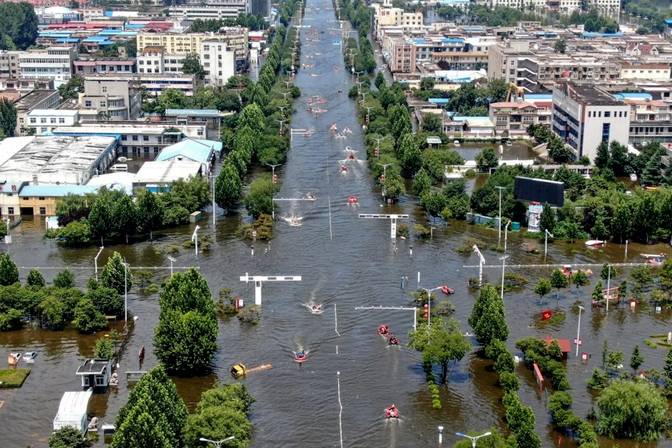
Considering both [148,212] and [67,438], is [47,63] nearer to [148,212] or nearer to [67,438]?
[148,212]

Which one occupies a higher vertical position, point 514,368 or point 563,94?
point 563,94

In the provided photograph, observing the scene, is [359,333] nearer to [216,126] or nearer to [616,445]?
[616,445]

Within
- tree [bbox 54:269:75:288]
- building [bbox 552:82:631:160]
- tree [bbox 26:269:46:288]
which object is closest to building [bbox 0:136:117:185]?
tree [bbox 26:269:46:288]

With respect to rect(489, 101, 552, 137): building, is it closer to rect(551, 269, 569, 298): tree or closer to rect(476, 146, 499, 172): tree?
rect(476, 146, 499, 172): tree

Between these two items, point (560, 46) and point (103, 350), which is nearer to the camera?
point (103, 350)

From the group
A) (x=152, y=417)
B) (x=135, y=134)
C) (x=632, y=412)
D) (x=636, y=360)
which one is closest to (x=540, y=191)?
(x=636, y=360)

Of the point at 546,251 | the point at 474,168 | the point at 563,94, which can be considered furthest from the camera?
the point at 563,94

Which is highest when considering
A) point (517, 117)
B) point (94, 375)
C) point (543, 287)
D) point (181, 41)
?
point (181, 41)

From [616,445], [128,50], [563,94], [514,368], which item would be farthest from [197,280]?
[128,50]
